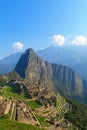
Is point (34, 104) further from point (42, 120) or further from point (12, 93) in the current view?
point (42, 120)

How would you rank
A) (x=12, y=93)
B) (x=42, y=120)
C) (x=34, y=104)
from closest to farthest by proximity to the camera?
(x=42, y=120)
(x=34, y=104)
(x=12, y=93)

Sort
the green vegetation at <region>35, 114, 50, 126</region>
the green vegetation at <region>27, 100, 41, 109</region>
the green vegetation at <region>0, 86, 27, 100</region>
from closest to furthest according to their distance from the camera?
the green vegetation at <region>35, 114, 50, 126</region>, the green vegetation at <region>27, 100, 41, 109</region>, the green vegetation at <region>0, 86, 27, 100</region>

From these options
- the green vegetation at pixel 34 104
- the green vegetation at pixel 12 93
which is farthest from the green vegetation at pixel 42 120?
the green vegetation at pixel 12 93

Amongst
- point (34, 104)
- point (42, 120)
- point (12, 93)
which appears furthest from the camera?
point (12, 93)

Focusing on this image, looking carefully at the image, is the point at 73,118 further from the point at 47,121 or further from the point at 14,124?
the point at 14,124

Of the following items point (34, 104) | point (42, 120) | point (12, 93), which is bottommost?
point (42, 120)

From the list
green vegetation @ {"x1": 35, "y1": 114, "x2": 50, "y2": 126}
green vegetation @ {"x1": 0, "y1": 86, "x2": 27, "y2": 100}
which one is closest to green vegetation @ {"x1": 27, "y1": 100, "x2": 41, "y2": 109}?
green vegetation @ {"x1": 0, "y1": 86, "x2": 27, "y2": 100}

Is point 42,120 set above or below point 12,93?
below

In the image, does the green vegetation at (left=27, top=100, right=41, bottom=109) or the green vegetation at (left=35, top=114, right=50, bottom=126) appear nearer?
the green vegetation at (left=35, top=114, right=50, bottom=126)

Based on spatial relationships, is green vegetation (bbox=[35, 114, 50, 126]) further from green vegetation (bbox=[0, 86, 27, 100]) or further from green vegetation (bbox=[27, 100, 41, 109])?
green vegetation (bbox=[0, 86, 27, 100])

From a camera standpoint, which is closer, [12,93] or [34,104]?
[34,104]

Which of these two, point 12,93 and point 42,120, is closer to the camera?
point 42,120

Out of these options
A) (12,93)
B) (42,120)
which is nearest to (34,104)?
(12,93)
